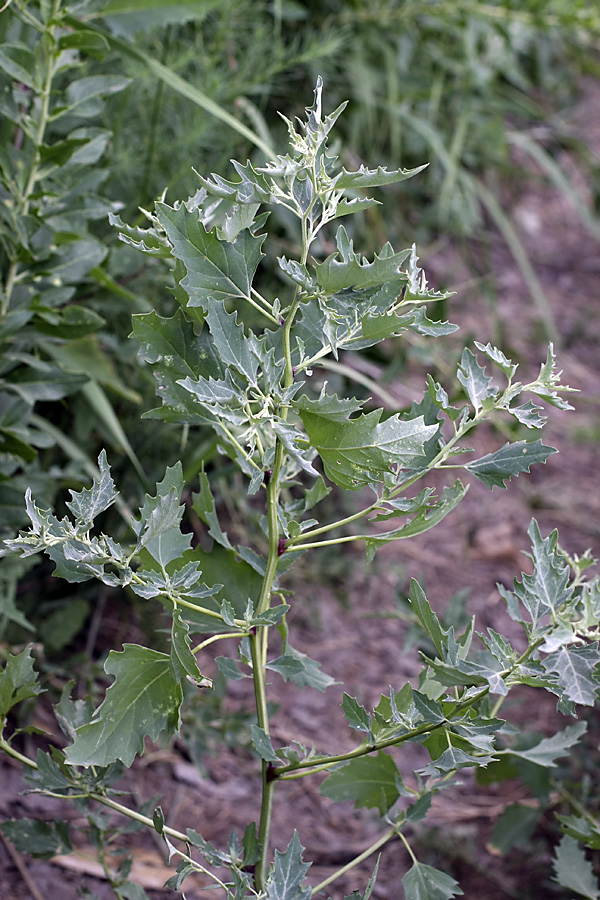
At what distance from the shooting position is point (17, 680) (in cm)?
68

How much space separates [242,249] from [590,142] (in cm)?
285

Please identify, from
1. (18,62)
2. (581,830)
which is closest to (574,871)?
(581,830)

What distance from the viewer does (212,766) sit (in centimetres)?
138

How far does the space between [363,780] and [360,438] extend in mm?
379

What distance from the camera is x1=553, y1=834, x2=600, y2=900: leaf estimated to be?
2.75 ft

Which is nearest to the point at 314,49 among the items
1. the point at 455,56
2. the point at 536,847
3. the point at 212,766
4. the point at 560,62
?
the point at 455,56

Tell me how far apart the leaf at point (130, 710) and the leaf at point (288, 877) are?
0.13 metres

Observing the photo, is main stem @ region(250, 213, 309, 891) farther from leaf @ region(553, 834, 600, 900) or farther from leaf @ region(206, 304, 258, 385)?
leaf @ region(553, 834, 600, 900)

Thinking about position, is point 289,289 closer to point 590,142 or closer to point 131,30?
point 131,30

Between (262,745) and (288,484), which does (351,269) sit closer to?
(288,484)

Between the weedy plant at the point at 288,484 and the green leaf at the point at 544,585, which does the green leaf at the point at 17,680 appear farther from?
the green leaf at the point at 544,585

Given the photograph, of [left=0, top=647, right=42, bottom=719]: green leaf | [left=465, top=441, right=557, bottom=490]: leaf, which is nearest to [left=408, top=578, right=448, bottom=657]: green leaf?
[left=465, top=441, right=557, bottom=490]: leaf

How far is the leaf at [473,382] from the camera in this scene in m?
0.70

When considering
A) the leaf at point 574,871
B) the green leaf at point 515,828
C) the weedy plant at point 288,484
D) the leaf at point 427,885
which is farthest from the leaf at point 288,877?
the green leaf at point 515,828
